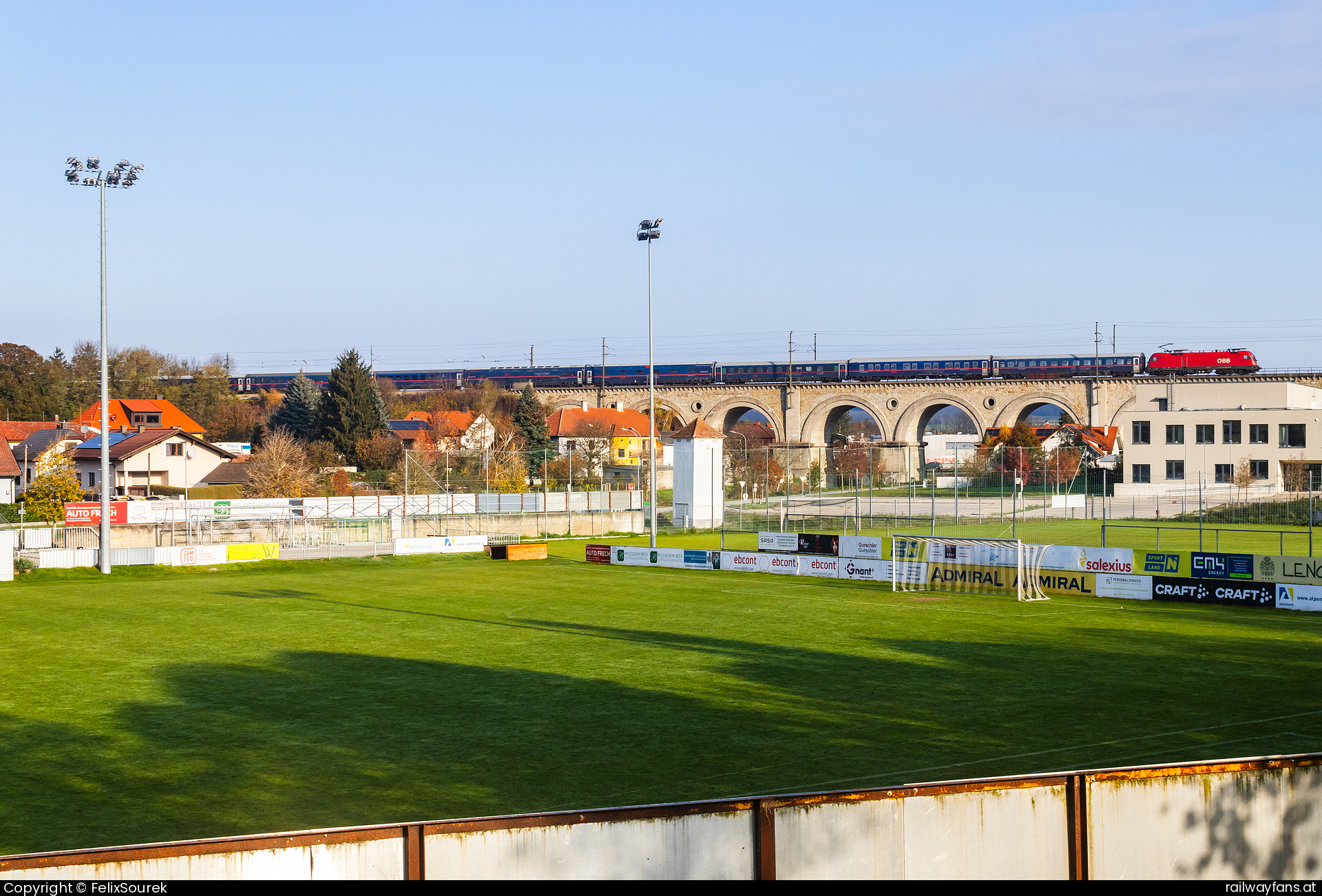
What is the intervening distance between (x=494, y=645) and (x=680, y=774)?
11069 mm

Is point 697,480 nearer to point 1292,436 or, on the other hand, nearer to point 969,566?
point 969,566

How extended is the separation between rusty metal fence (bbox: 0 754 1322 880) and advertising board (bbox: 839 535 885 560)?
29.9 meters

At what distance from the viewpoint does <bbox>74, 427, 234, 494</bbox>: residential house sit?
71.8 meters

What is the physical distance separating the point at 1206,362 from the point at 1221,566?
5952 cm

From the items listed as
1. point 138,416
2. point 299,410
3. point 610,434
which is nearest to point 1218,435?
point 610,434

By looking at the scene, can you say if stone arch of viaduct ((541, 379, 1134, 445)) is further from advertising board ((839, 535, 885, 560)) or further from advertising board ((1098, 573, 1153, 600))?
advertising board ((1098, 573, 1153, 600))

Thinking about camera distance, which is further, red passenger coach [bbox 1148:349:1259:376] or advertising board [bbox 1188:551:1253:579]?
red passenger coach [bbox 1148:349:1259:376]

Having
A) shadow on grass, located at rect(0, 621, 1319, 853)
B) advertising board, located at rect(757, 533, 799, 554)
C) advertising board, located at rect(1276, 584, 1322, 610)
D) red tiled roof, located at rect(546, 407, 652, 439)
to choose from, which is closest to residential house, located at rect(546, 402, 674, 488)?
red tiled roof, located at rect(546, 407, 652, 439)

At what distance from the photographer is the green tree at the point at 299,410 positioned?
298 ft

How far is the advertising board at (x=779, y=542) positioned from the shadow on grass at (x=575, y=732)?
782 inches

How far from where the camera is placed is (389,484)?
7181cm
